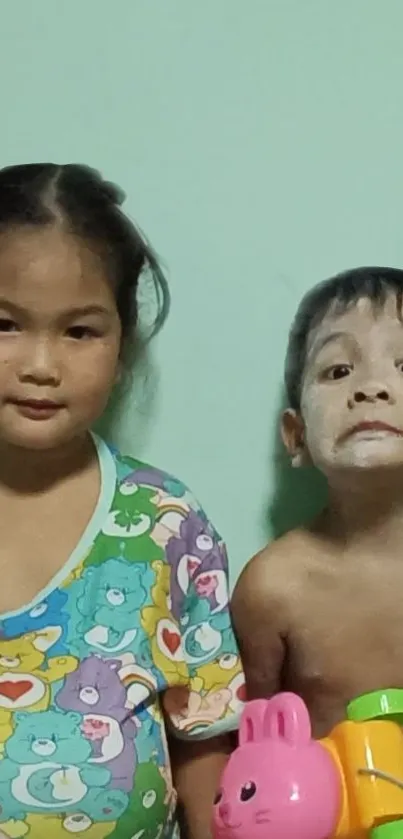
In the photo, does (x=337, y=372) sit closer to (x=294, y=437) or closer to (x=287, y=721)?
(x=294, y=437)

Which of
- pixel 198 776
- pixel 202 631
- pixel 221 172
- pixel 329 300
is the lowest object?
pixel 198 776

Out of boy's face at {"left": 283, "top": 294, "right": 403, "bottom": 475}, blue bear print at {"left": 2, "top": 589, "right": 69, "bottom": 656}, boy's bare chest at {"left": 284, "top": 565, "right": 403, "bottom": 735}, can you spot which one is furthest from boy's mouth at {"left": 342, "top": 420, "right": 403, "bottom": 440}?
blue bear print at {"left": 2, "top": 589, "right": 69, "bottom": 656}

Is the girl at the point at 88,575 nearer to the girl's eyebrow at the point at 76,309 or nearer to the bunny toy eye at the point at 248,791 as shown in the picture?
the girl's eyebrow at the point at 76,309

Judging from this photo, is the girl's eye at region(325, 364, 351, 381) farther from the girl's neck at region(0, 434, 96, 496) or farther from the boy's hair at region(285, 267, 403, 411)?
the girl's neck at region(0, 434, 96, 496)

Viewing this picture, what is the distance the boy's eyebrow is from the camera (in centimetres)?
79

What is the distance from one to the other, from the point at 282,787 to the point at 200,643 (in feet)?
0.65

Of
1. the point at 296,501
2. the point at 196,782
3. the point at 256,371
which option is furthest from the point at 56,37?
the point at 196,782

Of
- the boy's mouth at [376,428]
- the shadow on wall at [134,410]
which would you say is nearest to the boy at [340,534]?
the boy's mouth at [376,428]

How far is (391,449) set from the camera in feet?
2.49

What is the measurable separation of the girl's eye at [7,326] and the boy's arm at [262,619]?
0.77 feet

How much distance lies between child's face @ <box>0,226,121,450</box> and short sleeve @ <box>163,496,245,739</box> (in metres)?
0.12

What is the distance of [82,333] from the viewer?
2.52ft

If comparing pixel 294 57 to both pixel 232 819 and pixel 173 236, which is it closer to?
pixel 173 236

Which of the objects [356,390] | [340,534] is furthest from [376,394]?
[340,534]
